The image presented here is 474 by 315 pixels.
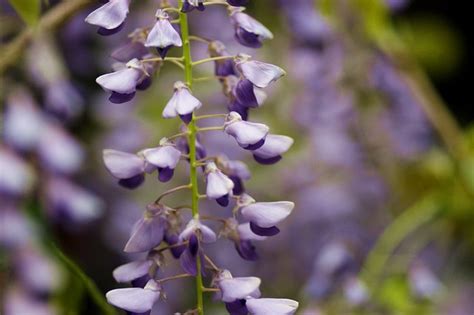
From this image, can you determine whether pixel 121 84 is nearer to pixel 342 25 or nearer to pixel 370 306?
pixel 370 306

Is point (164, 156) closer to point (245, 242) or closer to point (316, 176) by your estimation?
point (245, 242)

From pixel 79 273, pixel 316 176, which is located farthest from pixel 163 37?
pixel 316 176

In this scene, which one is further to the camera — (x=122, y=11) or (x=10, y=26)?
(x=10, y=26)

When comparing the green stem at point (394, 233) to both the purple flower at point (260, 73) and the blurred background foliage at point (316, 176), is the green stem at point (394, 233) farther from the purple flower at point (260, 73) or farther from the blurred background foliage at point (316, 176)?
the purple flower at point (260, 73)

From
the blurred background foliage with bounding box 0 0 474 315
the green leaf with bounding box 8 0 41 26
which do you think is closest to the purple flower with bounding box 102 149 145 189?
the green leaf with bounding box 8 0 41 26

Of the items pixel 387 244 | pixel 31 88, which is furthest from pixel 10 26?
pixel 387 244

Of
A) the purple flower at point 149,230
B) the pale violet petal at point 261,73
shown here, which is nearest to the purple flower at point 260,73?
the pale violet petal at point 261,73
